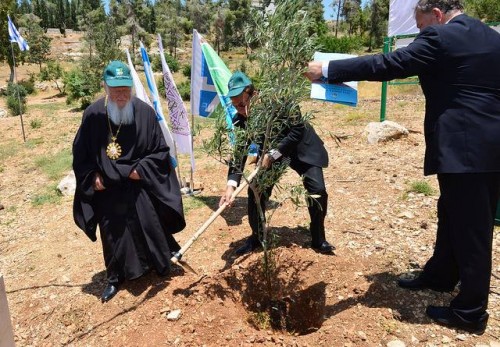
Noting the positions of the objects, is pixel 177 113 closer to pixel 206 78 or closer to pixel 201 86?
pixel 201 86

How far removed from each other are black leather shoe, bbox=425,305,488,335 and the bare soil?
0.06 meters

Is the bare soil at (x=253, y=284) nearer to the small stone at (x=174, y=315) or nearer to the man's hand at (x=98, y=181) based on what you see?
the small stone at (x=174, y=315)

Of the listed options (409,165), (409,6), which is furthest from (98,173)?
(409,6)

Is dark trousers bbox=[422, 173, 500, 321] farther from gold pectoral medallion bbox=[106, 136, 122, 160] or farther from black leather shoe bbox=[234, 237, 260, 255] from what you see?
gold pectoral medallion bbox=[106, 136, 122, 160]

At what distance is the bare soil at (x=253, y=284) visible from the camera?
2.84 metres

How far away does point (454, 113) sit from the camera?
2.43m

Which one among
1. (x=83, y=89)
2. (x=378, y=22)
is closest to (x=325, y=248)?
(x=83, y=89)

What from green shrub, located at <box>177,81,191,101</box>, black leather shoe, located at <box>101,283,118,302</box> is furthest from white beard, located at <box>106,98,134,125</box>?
green shrub, located at <box>177,81,191,101</box>

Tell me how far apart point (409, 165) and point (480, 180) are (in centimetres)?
397

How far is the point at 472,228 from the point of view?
8.16 feet

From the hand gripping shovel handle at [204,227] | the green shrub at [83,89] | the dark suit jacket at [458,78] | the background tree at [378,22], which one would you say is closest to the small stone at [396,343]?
the dark suit jacket at [458,78]

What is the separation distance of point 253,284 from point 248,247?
56 centimetres

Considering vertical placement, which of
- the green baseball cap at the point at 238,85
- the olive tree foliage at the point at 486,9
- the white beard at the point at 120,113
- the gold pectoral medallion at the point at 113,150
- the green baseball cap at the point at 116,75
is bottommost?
the gold pectoral medallion at the point at 113,150

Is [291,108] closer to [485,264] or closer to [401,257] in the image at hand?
[485,264]
